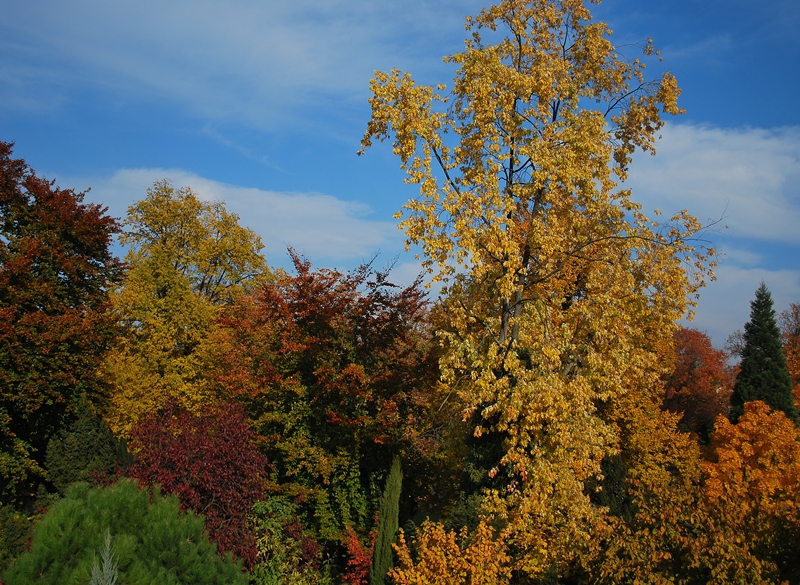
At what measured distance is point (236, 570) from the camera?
7.55 meters

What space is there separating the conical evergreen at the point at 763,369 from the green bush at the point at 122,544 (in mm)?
24341

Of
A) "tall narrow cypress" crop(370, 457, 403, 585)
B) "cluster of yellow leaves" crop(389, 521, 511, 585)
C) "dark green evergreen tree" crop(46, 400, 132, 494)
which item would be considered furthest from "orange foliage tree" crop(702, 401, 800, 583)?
"dark green evergreen tree" crop(46, 400, 132, 494)

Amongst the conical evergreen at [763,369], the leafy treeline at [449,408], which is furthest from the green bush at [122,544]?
the conical evergreen at [763,369]

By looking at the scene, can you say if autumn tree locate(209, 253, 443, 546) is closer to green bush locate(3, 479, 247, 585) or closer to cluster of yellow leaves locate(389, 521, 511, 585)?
cluster of yellow leaves locate(389, 521, 511, 585)

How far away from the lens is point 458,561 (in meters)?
8.70

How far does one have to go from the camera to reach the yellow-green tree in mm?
21594

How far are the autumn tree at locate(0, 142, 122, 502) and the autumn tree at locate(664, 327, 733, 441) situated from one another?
25301 mm

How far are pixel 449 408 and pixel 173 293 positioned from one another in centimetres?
1432

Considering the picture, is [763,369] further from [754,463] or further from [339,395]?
[339,395]

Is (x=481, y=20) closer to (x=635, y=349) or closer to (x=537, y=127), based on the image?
(x=537, y=127)

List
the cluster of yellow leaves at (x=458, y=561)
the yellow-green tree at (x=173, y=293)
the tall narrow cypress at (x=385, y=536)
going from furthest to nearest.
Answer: the yellow-green tree at (x=173, y=293)
the tall narrow cypress at (x=385, y=536)
the cluster of yellow leaves at (x=458, y=561)

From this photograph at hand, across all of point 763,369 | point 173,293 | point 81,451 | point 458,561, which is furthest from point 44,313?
point 763,369

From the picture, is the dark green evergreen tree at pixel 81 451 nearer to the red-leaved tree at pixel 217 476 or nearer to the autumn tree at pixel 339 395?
the autumn tree at pixel 339 395

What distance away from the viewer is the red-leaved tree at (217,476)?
402 inches
